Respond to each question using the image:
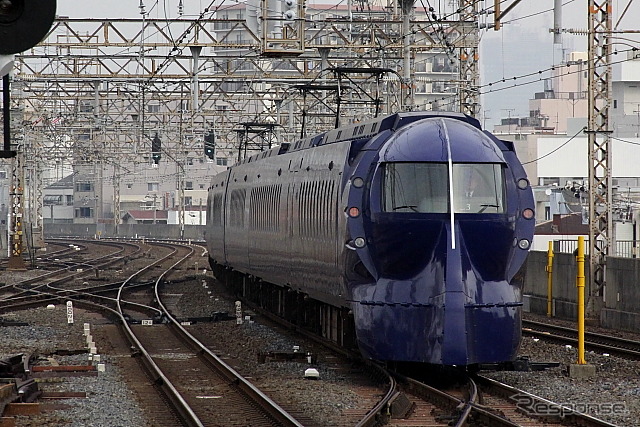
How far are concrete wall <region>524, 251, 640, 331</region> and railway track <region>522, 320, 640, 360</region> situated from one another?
130 centimetres

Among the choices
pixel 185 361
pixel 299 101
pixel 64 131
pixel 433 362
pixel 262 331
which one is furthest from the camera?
pixel 64 131

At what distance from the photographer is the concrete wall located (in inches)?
886

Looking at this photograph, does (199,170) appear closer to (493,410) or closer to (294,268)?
(294,268)

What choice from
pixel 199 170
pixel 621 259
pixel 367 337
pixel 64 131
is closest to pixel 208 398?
pixel 367 337

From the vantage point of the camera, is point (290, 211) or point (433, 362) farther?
point (290, 211)

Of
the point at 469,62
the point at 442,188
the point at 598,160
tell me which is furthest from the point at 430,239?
the point at 469,62

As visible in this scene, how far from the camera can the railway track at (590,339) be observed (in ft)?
57.6

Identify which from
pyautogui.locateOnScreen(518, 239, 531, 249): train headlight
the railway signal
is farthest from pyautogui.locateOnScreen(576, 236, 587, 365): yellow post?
the railway signal

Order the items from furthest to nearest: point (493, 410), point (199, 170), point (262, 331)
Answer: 1. point (199, 170)
2. point (262, 331)
3. point (493, 410)

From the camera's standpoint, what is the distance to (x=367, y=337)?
1406 centimetres

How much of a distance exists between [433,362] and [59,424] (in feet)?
13.8

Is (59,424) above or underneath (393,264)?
underneath

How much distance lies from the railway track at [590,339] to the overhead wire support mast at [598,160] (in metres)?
1.61

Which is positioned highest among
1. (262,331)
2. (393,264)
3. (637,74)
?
(637,74)
